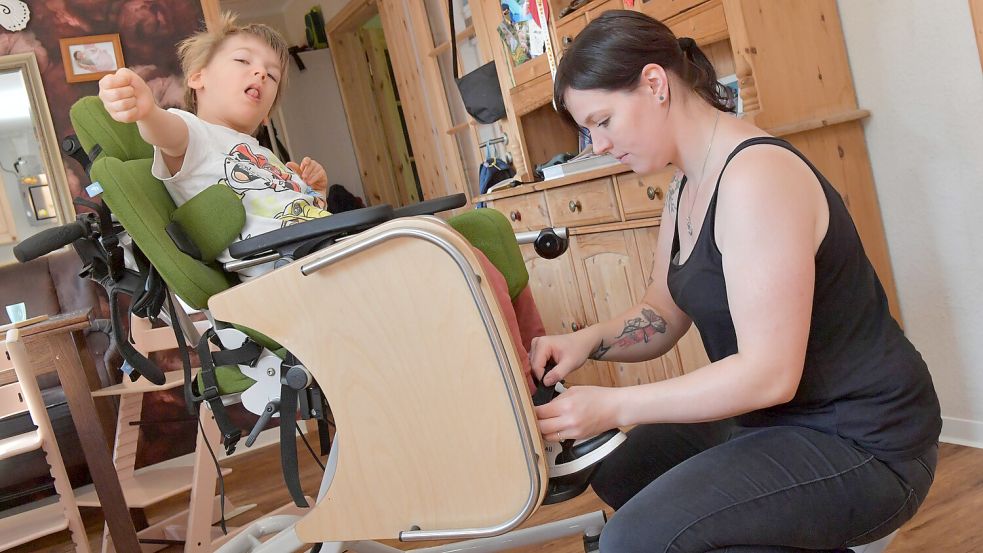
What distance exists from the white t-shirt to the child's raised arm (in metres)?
0.02

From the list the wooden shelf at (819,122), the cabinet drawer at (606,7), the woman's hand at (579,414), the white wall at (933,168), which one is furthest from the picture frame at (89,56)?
the woman's hand at (579,414)

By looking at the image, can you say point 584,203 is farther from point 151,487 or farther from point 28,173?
point 28,173

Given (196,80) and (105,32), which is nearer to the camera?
(196,80)

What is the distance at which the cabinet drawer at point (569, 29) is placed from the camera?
2.47m

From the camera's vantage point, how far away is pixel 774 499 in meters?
0.94

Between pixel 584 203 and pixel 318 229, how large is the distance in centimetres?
159

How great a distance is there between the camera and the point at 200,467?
227cm

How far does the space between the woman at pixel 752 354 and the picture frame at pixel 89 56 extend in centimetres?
322

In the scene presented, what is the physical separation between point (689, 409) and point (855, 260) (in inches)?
11.6

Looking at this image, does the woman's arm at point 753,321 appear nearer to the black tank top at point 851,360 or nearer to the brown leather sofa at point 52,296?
the black tank top at point 851,360

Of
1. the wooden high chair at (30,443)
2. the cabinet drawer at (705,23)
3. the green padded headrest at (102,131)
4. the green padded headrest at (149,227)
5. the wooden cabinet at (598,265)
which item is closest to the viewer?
the green padded headrest at (149,227)

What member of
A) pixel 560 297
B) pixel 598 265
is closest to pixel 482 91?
pixel 560 297

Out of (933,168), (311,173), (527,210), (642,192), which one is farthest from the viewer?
(527,210)

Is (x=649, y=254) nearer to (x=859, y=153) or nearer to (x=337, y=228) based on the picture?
(x=859, y=153)
